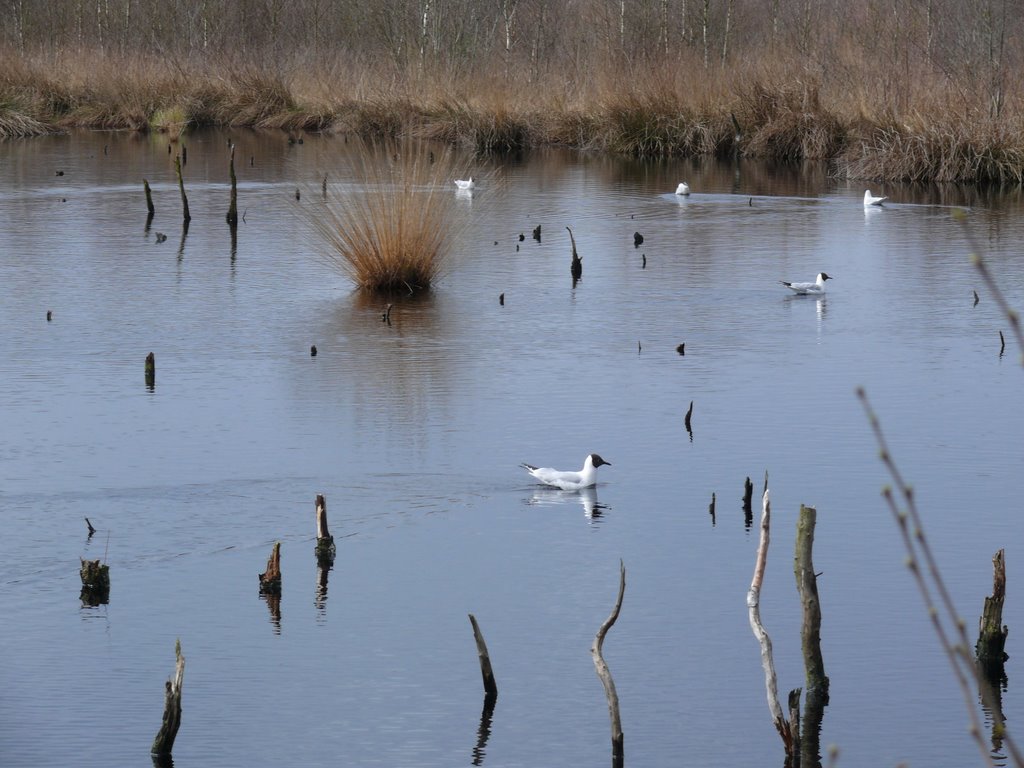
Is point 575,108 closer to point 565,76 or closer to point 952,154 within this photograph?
point 565,76

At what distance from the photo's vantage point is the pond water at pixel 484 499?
6141 millimetres

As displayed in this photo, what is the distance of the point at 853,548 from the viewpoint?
26.0 ft

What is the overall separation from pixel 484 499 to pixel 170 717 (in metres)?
3.29

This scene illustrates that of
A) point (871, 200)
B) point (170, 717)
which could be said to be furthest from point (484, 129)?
point (170, 717)

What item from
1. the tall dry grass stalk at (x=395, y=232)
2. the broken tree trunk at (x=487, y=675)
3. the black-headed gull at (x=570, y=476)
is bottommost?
the broken tree trunk at (x=487, y=675)

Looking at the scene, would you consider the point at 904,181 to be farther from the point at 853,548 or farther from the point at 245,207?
the point at 853,548

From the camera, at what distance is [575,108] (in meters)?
32.0

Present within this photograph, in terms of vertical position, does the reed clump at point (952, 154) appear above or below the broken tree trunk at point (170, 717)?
above

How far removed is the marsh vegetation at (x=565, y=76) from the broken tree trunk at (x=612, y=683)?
69.6 feet

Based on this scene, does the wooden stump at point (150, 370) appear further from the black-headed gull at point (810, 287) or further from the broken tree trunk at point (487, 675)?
the black-headed gull at point (810, 287)

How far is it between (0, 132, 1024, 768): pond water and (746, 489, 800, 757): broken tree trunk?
0.15 meters

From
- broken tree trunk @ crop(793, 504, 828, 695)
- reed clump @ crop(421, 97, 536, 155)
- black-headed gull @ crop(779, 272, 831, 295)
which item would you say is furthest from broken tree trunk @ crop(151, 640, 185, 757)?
reed clump @ crop(421, 97, 536, 155)

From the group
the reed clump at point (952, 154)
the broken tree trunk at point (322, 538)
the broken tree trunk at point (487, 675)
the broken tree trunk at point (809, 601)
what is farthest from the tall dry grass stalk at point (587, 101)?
the broken tree trunk at point (487, 675)

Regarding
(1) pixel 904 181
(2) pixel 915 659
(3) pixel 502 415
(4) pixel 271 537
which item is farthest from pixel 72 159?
(2) pixel 915 659
